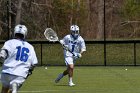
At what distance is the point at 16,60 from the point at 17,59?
0.03 meters

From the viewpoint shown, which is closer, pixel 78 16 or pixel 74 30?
pixel 74 30

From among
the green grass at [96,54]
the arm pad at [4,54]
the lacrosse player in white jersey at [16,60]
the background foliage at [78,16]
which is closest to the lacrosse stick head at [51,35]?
the lacrosse player in white jersey at [16,60]

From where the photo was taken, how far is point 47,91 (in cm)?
1593

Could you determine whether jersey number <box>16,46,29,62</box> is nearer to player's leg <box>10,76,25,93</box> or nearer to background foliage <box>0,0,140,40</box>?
player's leg <box>10,76,25,93</box>

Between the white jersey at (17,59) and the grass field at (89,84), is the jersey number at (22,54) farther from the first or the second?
the grass field at (89,84)

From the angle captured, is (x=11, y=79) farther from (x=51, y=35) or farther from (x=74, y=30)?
(x=74, y=30)

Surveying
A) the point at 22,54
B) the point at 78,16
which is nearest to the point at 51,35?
the point at 22,54

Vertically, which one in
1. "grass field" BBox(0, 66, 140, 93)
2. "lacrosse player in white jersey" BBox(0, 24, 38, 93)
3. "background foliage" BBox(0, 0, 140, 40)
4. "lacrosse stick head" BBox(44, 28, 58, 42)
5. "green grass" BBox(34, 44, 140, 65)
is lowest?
"grass field" BBox(0, 66, 140, 93)

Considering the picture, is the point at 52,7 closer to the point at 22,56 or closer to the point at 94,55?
the point at 94,55

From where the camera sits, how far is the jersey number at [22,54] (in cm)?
1008

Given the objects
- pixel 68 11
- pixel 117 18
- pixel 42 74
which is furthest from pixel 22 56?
pixel 117 18

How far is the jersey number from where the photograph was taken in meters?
10.1

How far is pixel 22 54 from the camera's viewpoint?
10.1 meters

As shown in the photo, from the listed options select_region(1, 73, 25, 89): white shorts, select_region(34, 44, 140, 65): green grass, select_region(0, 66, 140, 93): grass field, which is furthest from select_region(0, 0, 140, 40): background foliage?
select_region(1, 73, 25, 89): white shorts
